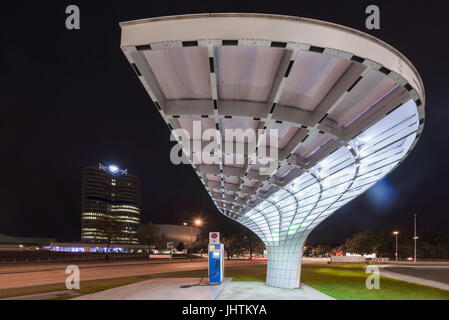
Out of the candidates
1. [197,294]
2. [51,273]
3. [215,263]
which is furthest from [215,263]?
[51,273]

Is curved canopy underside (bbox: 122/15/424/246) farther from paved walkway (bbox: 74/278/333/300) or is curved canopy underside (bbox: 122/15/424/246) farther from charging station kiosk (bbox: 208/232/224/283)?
charging station kiosk (bbox: 208/232/224/283)

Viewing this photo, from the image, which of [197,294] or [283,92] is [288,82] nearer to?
[283,92]

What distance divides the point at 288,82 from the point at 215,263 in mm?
18794

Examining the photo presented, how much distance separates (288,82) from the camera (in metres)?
7.43

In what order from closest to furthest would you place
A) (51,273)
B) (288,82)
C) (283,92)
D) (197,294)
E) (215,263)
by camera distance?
1. (288,82)
2. (283,92)
3. (197,294)
4. (215,263)
5. (51,273)

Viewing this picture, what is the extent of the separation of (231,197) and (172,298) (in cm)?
918

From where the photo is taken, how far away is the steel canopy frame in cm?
546

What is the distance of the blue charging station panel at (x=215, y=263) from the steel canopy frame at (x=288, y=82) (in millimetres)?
12845

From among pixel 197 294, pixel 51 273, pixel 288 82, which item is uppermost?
pixel 288 82

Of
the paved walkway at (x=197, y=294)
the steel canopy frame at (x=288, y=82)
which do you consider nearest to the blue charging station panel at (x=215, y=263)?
the paved walkway at (x=197, y=294)

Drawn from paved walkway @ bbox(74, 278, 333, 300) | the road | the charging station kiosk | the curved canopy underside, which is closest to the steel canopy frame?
the curved canopy underside
